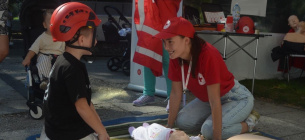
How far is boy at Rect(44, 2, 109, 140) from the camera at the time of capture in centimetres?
259

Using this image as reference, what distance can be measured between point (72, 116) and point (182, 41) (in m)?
1.09

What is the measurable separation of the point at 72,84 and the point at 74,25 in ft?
1.25

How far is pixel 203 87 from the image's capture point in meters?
3.58

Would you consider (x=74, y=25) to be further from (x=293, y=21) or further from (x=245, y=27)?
(x=293, y=21)

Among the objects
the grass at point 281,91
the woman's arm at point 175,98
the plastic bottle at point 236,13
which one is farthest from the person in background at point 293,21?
the woman's arm at point 175,98

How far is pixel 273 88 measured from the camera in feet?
21.6

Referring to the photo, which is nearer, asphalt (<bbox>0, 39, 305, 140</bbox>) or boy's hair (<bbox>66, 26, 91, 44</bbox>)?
boy's hair (<bbox>66, 26, 91, 44</bbox>)

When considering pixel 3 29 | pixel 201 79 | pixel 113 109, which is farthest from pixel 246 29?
pixel 3 29

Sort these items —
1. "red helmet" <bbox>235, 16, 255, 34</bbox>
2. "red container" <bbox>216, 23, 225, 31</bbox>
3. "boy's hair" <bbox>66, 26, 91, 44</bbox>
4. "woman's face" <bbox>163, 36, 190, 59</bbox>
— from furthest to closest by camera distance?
"red container" <bbox>216, 23, 225, 31</bbox>, "red helmet" <bbox>235, 16, 255, 34</bbox>, "woman's face" <bbox>163, 36, 190, 59</bbox>, "boy's hair" <bbox>66, 26, 91, 44</bbox>

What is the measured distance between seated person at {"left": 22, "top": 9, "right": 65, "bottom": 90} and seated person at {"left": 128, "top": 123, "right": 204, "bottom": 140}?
1291mm

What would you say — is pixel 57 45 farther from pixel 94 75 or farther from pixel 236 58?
pixel 236 58

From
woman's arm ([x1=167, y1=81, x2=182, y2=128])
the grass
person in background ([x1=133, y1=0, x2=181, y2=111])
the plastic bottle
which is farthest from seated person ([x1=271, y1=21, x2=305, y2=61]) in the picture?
woman's arm ([x1=167, y1=81, x2=182, y2=128])

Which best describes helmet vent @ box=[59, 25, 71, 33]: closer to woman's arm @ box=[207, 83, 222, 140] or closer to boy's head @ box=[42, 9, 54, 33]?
woman's arm @ box=[207, 83, 222, 140]

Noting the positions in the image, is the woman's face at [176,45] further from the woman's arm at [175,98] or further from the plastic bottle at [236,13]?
the plastic bottle at [236,13]
